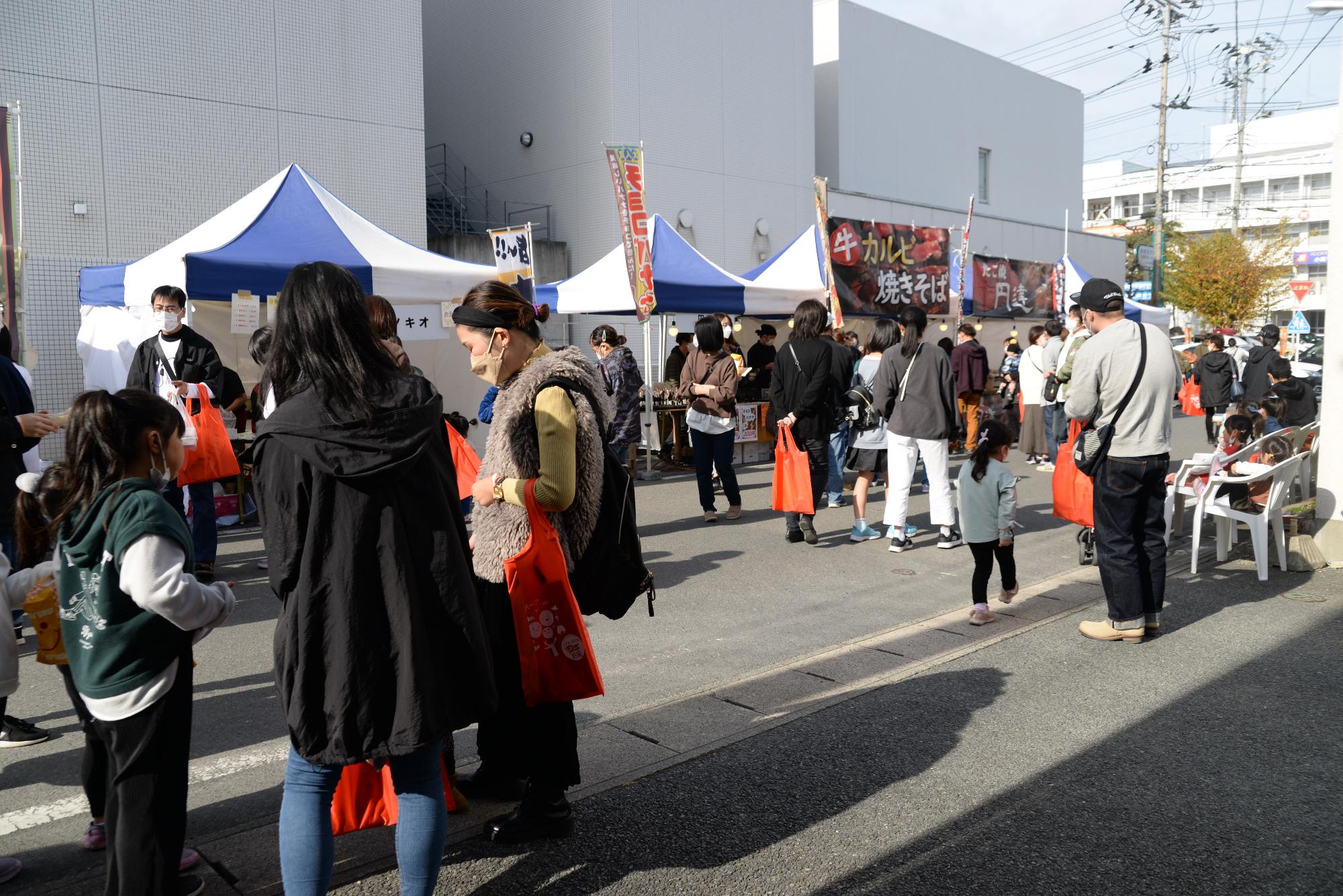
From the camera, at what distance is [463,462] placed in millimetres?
5035

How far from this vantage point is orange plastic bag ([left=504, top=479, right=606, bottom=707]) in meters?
3.01

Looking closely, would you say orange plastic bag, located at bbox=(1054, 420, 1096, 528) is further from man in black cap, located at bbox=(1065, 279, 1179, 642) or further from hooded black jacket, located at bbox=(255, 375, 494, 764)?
hooded black jacket, located at bbox=(255, 375, 494, 764)

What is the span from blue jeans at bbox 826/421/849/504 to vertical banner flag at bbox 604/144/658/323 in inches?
103

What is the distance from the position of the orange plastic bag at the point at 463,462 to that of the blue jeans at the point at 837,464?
5.52 meters

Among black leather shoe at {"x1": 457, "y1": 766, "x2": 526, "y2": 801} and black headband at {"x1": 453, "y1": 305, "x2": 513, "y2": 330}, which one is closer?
black headband at {"x1": 453, "y1": 305, "x2": 513, "y2": 330}

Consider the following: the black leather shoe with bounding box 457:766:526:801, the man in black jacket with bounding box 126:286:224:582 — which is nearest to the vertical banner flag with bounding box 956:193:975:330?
the man in black jacket with bounding box 126:286:224:582

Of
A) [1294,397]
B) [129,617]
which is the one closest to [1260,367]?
[1294,397]

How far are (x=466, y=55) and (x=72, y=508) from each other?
20658 millimetres

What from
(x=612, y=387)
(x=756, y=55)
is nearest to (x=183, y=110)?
(x=612, y=387)

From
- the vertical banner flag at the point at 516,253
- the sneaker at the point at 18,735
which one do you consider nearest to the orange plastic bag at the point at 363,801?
A: the sneaker at the point at 18,735

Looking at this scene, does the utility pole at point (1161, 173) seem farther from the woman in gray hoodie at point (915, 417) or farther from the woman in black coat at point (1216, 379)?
the woman in gray hoodie at point (915, 417)

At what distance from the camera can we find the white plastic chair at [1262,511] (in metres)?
6.80

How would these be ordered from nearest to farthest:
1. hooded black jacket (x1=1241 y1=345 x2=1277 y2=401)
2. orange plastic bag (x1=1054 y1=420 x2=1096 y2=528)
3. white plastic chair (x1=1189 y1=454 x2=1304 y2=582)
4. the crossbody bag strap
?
the crossbody bag strap
orange plastic bag (x1=1054 y1=420 x2=1096 y2=528)
white plastic chair (x1=1189 y1=454 x2=1304 y2=582)
hooded black jacket (x1=1241 y1=345 x2=1277 y2=401)

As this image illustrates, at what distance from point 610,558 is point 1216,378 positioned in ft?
46.6
